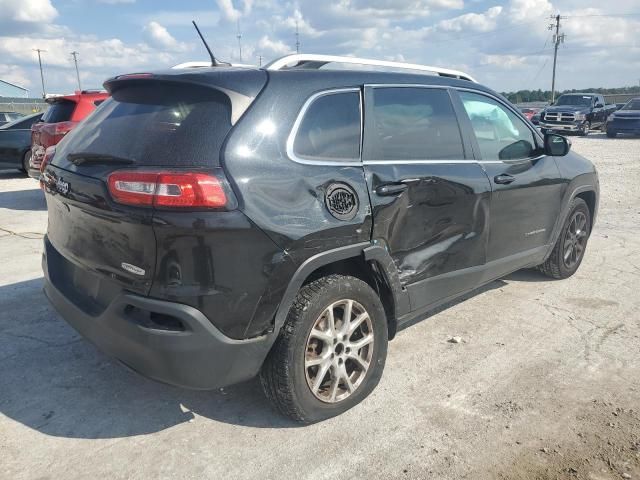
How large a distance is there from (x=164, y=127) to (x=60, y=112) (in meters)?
7.12

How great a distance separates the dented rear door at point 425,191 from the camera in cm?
323

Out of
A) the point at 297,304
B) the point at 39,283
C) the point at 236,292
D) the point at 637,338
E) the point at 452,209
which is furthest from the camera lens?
the point at 39,283

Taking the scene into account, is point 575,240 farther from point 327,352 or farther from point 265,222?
point 265,222

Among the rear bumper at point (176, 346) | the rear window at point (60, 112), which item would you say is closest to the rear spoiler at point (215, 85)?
the rear bumper at point (176, 346)

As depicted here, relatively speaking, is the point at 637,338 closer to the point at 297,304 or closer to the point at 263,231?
the point at 297,304

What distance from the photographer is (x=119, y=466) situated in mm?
2646

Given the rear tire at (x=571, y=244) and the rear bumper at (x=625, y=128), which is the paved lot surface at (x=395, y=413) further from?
the rear bumper at (x=625, y=128)

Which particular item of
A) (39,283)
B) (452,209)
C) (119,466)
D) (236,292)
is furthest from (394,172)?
(39,283)

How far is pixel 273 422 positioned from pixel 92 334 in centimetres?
106

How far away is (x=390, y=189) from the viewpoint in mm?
3199

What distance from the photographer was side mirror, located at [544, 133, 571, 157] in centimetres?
472

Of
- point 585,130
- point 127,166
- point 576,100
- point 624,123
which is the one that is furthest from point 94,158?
point 576,100

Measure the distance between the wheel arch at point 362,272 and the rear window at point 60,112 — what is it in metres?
7.10

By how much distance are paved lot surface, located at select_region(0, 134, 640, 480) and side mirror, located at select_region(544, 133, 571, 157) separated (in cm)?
134
